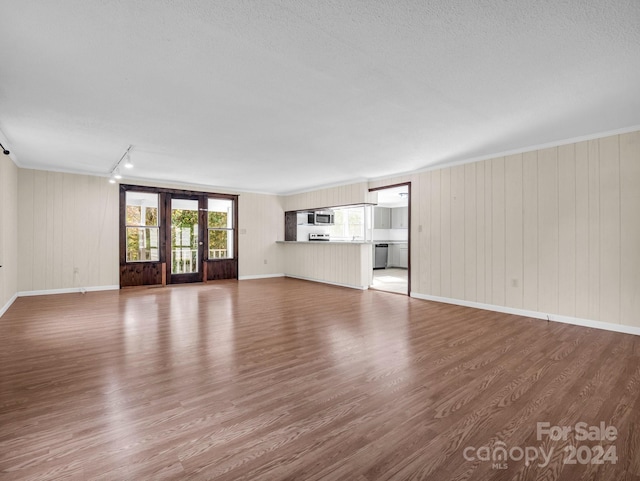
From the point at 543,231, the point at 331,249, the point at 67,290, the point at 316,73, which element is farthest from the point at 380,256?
the point at 316,73

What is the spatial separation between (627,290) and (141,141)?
21.1ft

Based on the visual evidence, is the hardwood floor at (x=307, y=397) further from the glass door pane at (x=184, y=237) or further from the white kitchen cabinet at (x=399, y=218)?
the white kitchen cabinet at (x=399, y=218)

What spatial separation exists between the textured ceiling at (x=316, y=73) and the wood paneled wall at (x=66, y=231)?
1.72 metres

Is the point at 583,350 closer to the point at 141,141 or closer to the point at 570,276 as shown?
the point at 570,276

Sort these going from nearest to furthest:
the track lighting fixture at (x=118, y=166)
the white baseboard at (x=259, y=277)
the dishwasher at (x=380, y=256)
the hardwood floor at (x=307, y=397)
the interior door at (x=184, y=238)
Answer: the hardwood floor at (x=307, y=397) → the track lighting fixture at (x=118, y=166) → the interior door at (x=184, y=238) → the white baseboard at (x=259, y=277) → the dishwasher at (x=380, y=256)

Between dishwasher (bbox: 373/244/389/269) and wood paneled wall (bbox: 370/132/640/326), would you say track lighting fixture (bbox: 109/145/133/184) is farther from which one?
dishwasher (bbox: 373/244/389/269)

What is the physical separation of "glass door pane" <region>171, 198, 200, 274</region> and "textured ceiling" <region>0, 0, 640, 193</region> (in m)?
3.11

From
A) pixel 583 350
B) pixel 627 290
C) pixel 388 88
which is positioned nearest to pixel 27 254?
pixel 388 88

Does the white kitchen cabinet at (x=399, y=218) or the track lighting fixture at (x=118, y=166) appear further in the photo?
the white kitchen cabinet at (x=399, y=218)

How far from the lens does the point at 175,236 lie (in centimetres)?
771

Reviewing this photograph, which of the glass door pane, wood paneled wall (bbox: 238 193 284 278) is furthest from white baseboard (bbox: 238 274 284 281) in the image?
the glass door pane

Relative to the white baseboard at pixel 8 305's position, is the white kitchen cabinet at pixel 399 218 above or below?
above

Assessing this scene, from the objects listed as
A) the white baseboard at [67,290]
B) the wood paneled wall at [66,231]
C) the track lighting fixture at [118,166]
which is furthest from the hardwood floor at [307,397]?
the track lighting fixture at [118,166]

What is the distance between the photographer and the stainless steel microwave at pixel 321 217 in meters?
8.91
